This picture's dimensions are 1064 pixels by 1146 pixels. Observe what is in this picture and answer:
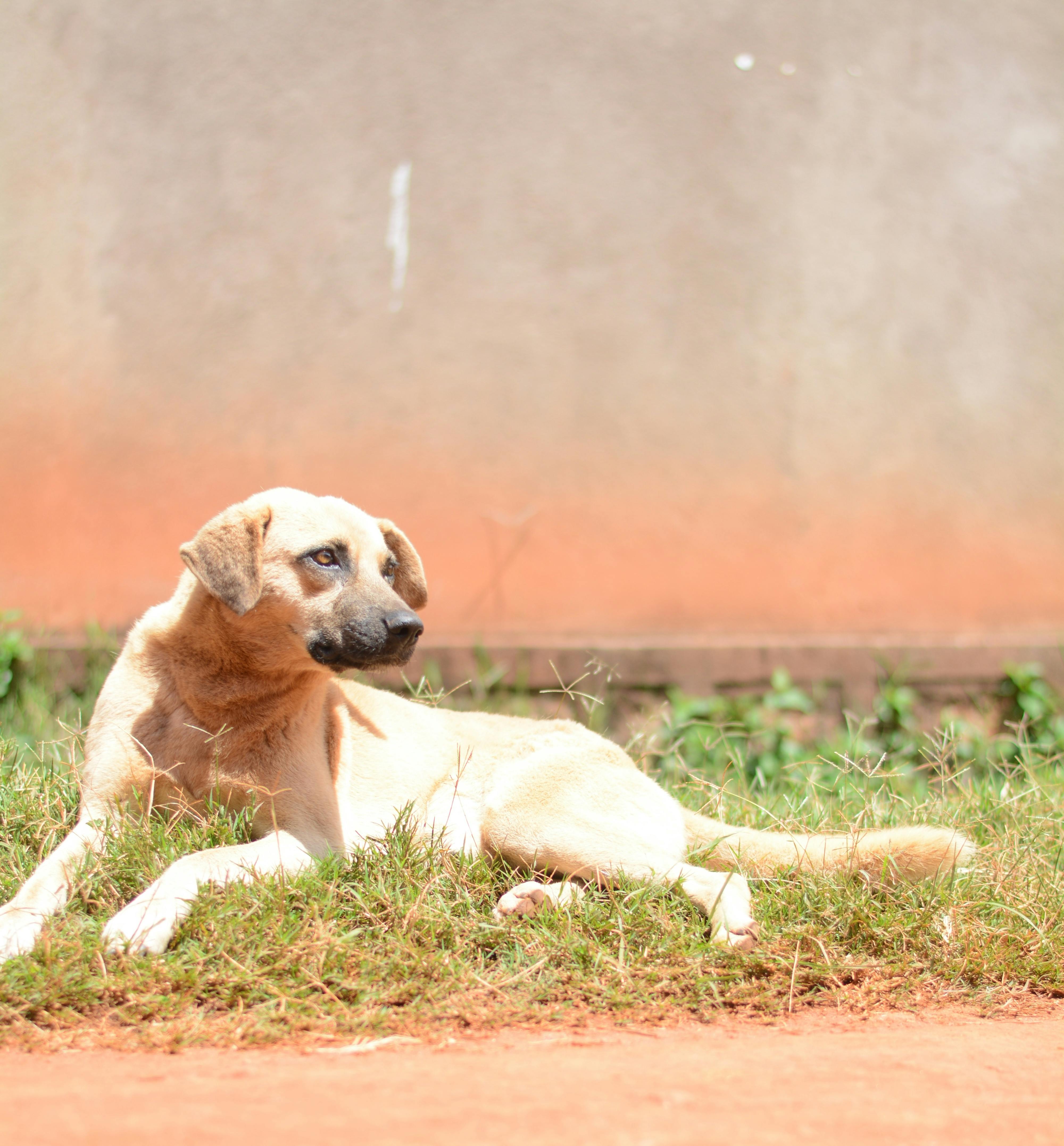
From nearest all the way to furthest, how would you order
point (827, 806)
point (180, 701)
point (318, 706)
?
1. point (180, 701)
2. point (318, 706)
3. point (827, 806)

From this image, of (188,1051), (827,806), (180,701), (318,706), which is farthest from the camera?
(827,806)

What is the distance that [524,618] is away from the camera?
5.40m

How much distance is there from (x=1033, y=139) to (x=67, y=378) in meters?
5.50

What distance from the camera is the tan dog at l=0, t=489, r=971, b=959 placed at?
9.62 ft

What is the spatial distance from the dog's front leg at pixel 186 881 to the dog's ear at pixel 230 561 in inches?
26.1

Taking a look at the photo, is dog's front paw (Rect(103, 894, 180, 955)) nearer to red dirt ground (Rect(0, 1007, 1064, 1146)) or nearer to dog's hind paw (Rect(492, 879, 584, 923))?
red dirt ground (Rect(0, 1007, 1064, 1146))

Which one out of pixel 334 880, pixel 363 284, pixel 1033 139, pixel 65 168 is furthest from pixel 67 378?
pixel 1033 139

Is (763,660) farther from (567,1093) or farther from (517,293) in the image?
(567,1093)

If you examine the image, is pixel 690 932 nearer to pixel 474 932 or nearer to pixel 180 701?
pixel 474 932

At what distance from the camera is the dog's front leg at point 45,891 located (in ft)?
8.20

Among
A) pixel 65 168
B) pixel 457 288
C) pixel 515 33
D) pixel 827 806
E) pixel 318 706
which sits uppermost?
pixel 515 33

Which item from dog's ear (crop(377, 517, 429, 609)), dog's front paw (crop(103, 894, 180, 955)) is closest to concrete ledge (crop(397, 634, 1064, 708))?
dog's ear (crop(377, 517, 429, 609))

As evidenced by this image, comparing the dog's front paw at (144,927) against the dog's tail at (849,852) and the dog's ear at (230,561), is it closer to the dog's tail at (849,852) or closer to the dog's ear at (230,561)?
the dog's ear at (230,561)

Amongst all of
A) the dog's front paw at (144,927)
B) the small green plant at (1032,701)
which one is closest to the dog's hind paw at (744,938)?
the dog's front paw at (144,927)
